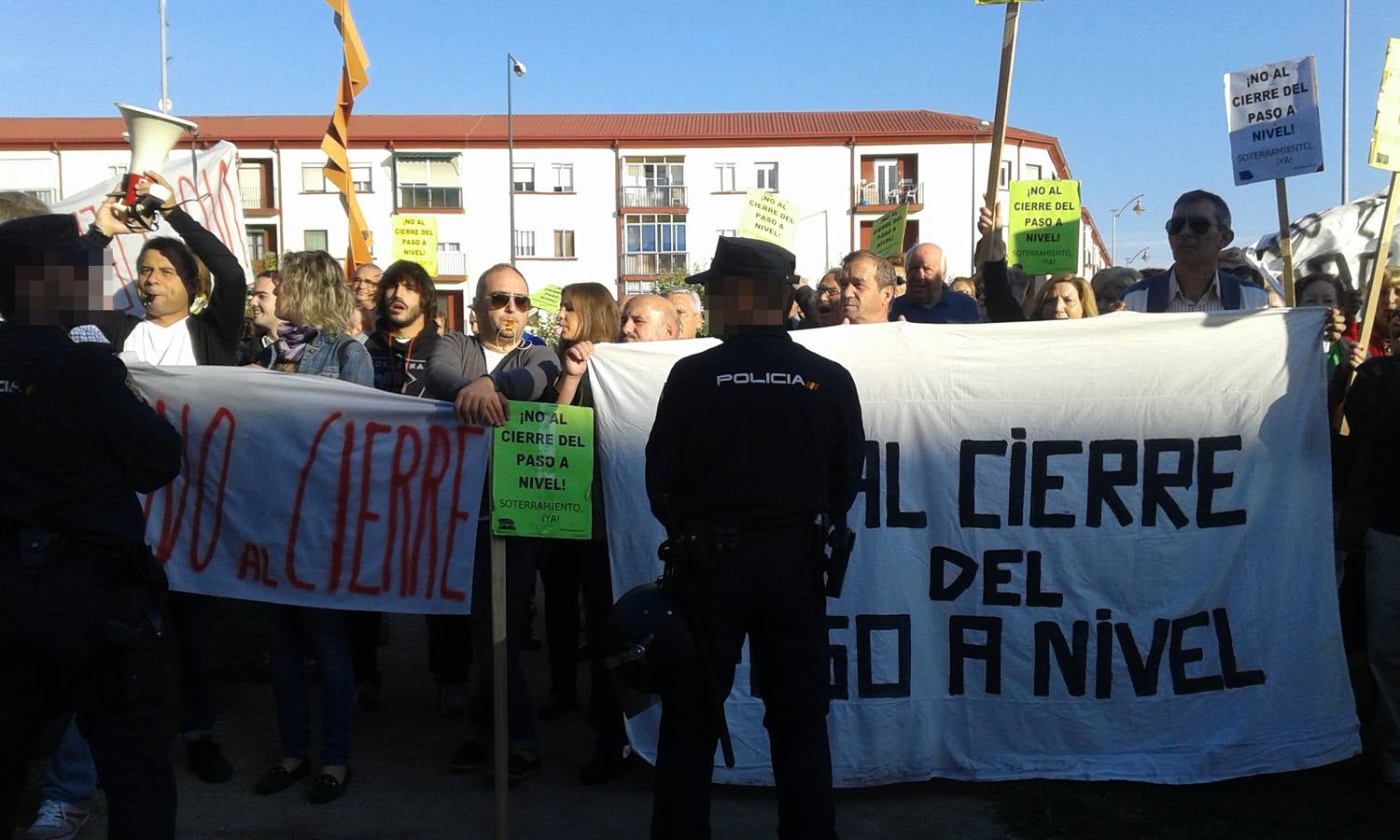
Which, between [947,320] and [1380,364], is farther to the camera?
[947,320]

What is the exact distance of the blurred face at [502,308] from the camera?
471cm

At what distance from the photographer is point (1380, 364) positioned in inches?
170

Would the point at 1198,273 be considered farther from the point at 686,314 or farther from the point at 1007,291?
the point at 686,314

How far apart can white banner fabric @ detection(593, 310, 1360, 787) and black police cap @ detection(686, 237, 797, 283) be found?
3.92 ft

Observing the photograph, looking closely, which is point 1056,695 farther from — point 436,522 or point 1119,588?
point 436,522

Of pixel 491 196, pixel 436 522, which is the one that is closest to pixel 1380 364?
pixel 436 522

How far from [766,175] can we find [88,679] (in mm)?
55474

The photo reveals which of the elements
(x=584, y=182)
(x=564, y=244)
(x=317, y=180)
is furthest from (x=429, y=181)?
(x=584, y=182)

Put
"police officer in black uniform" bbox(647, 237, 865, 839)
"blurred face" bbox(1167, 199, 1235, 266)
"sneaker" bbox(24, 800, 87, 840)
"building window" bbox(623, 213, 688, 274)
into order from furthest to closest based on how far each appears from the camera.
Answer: "building window" bbox(623, 213, 688, 274), "blurred face" bbox(1167, 199, 1235, 266), "sneaker" bbox(24, 800, 87, 840), "police officer in black uniform" bbox(647, 237, 865, 839)

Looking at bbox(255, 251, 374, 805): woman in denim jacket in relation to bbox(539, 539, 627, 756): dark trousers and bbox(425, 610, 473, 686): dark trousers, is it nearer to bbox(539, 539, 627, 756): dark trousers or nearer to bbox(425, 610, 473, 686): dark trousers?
bbox(425, 610, 473, 686): dark trousers

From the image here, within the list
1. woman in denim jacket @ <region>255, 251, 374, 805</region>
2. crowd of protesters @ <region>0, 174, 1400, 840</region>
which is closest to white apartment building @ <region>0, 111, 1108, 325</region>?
crowd of protesters @ <region>0, 174, 1400, 840</region>

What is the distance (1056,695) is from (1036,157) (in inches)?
2273

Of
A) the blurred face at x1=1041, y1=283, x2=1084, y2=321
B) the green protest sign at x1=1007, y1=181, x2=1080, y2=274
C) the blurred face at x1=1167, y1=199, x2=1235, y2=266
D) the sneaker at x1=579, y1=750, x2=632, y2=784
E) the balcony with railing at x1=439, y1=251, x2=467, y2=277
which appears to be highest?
the balcony with railing at x1=439, y1=251, x2=467, y2=277

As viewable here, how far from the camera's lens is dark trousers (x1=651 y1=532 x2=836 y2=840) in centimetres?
340
